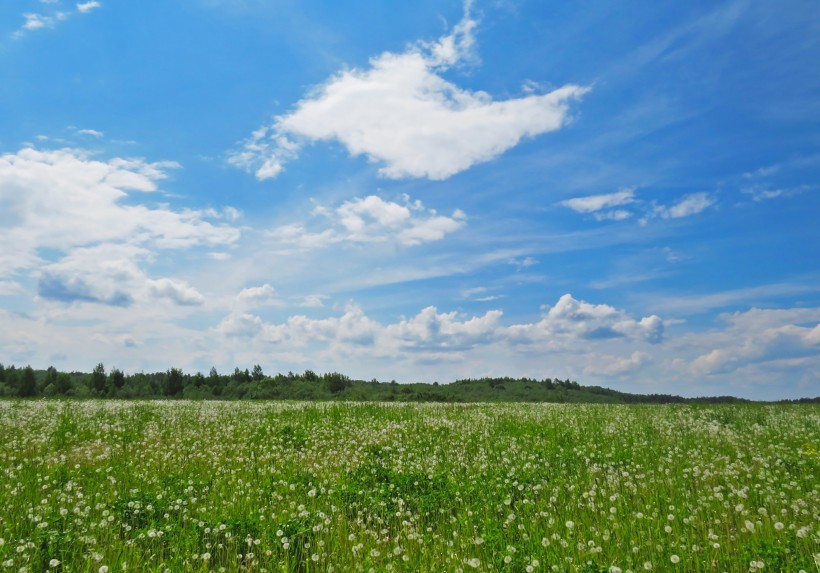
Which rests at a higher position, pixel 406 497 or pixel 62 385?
pixel 62 385

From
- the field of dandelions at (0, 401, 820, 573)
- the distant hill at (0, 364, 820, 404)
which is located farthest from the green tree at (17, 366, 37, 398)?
the field of dandelions at (0, 401, 820, 573)

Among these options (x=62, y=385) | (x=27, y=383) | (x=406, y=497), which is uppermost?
(x=27, y=383)

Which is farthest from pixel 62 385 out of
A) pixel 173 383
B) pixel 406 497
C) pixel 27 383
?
pixel 406 497

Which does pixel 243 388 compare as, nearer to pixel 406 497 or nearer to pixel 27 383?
pixel 27 383

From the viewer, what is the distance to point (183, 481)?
989cm

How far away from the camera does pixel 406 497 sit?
9195 mm

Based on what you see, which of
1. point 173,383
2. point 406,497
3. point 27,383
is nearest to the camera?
point 406,497

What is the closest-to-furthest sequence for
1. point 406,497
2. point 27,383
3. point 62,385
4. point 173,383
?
point 406,497, point 27,383, point 62,385, point 173,383

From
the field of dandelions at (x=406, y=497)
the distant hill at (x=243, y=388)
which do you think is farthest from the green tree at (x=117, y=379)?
the field of dandelions at (x=406, y=497)

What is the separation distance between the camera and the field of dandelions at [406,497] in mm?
6574

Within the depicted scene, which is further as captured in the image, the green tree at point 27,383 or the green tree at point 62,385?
the green tree at point 62,385

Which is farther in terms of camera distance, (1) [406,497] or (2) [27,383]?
(2) [27,383]

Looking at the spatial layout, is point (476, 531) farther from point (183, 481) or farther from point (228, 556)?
point (183, 481)

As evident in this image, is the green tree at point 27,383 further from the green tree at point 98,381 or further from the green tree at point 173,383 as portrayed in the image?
the green tree at point 173,383
